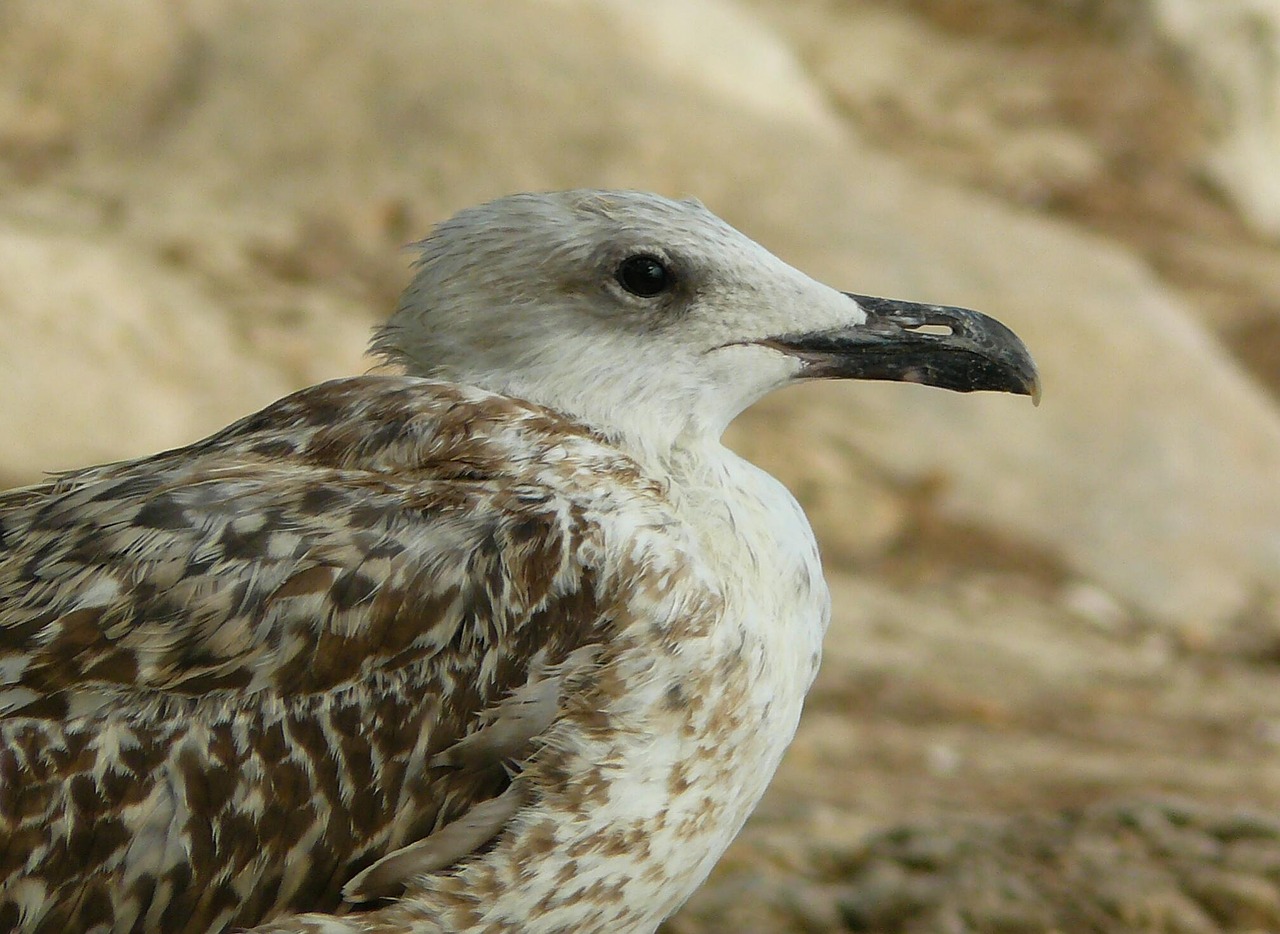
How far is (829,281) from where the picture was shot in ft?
32.0

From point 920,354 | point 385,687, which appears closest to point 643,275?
point 920,354

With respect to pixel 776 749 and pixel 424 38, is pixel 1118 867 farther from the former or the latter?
pixel 424 38

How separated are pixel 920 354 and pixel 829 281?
21.6ft

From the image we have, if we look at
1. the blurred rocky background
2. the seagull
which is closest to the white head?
the seagull

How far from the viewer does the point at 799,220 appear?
10.2 m

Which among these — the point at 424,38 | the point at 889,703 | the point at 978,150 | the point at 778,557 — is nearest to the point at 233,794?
the point at 778,557

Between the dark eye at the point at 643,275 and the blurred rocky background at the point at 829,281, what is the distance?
10.1ft

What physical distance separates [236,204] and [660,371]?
793 centimetres

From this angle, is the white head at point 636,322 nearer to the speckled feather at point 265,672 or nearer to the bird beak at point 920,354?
the bird beak at point 920,354

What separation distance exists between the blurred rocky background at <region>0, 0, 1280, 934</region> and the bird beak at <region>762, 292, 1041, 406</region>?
2904 mm

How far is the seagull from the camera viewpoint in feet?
8.75

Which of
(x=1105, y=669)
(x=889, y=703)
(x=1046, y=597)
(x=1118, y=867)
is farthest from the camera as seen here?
(x=1046, y=597)

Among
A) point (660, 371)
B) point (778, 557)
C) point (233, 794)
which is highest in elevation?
point (660, 371)

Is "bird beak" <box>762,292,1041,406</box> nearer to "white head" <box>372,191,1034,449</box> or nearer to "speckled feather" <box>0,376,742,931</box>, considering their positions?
"white head" <box>372,191,1034,449</box>
